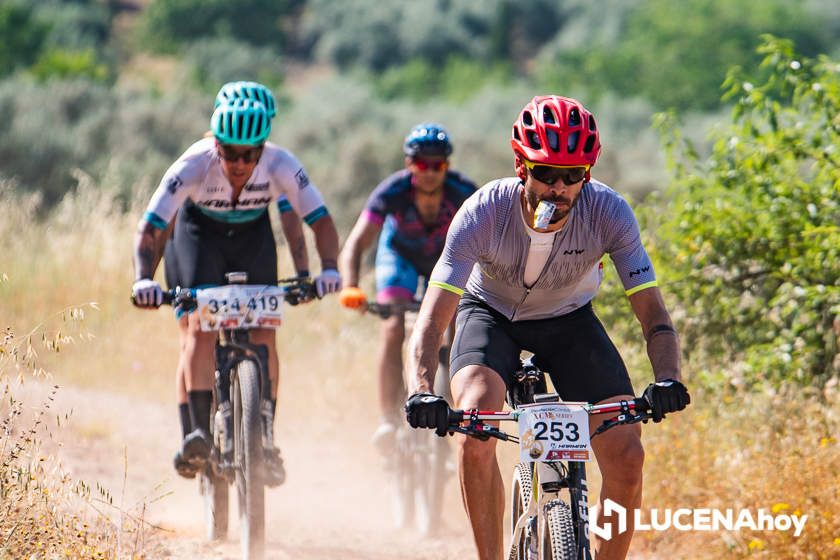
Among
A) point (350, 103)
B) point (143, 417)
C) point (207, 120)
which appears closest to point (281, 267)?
point (143, 417)

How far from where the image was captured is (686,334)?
8844mm

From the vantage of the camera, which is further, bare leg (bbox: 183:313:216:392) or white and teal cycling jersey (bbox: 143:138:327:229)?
bare leg (bbox: 183:313:216:392)

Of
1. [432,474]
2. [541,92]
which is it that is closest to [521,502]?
[432,474]

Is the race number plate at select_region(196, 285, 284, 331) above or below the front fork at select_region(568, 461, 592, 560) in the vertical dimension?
above

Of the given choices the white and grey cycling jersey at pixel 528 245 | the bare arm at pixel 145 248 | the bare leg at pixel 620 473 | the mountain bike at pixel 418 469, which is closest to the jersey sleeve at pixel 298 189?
the bare arm at pixel 145 248

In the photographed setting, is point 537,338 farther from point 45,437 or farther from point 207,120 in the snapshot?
point 207,120

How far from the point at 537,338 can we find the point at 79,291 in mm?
8978

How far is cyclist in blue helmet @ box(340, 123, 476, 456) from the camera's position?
8391mm

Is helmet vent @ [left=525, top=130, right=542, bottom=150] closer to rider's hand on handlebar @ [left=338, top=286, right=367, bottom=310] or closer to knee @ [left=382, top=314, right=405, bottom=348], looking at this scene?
rider's hand on handlebar @ [left=338, top=286, right=367, bottom=310]

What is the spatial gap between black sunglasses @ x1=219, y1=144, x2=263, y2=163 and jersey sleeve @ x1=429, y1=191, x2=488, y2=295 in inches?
84.8

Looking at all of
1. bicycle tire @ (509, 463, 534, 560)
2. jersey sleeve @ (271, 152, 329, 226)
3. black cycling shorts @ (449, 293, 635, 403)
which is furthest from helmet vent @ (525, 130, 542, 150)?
jersey sleeve @ (271, 152, 329, 226)

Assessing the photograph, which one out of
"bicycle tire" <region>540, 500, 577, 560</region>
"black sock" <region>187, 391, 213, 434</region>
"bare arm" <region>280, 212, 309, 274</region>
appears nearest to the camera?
"bicycle tire" <region>540, 500, 577, 560</region>

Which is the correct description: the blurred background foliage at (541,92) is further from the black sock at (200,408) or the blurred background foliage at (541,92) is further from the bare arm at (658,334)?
the black sock at (200,408)

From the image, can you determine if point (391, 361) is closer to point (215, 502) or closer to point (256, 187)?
point (215, 502)
